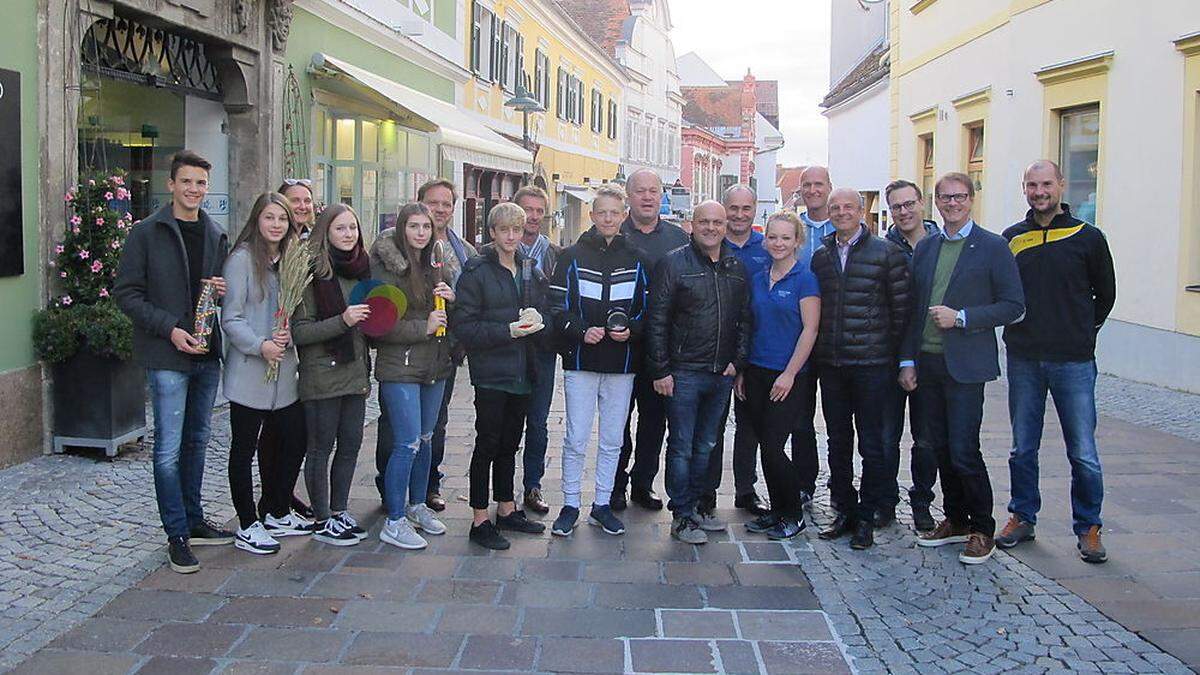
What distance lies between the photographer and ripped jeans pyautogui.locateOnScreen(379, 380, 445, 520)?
5754 millimetres

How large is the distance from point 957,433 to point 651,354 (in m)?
1.63

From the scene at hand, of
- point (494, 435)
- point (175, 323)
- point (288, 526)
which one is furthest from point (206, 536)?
point (494, 435)

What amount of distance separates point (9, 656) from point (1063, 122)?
13.2 metres

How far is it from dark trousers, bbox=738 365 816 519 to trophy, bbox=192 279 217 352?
2.80 m

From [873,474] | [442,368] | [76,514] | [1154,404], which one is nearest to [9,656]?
[76,514]

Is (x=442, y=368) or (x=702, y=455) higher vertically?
(x=442, y=368)

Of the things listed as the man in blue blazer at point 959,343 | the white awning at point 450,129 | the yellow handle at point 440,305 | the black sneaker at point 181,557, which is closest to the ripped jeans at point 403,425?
the yellow handle at point 440,305

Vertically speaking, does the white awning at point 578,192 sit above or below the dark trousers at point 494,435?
above

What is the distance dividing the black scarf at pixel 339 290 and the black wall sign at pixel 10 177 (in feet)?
9.22

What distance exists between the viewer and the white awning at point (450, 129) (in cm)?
1348

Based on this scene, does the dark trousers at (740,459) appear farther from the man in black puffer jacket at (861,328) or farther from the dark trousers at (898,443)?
the dark trousers at (898,443)

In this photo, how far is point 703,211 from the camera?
5.89 meters

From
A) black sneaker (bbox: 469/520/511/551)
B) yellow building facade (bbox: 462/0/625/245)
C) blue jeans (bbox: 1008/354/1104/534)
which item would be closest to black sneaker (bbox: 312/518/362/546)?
black sneaker (bbox: 469/520/511/551)

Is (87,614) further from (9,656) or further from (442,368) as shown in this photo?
(442,368)
